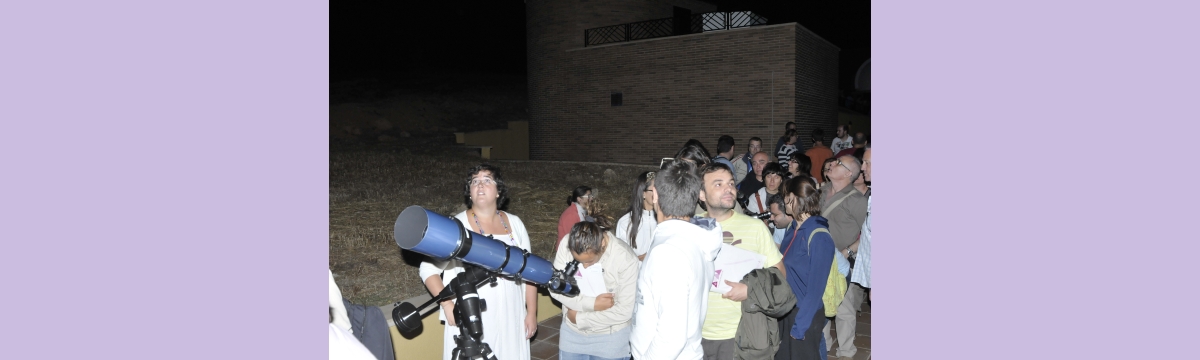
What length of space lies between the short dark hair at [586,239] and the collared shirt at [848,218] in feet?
6.43

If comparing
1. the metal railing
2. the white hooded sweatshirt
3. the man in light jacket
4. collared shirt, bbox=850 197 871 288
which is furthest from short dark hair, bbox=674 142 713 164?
the metal railing

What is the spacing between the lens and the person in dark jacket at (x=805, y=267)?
3748 millimetres

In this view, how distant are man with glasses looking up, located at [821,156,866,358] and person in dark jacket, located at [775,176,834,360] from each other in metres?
0.76

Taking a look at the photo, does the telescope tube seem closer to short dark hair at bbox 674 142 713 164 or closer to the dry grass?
short dark hair at bbox 674 142 713 164

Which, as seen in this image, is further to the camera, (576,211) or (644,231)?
(576,211)

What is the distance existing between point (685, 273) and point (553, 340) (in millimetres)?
3621

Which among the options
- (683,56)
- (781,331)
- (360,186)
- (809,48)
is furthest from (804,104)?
(781,331)

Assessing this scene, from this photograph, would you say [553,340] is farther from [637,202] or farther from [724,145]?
[724,145]

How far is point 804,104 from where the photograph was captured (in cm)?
1672

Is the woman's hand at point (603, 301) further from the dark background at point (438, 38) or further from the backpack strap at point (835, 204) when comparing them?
the dark background at point (438, 38)

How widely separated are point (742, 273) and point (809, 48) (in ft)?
48.0

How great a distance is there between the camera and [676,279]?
2.60m

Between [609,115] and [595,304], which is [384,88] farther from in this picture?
[595,304]

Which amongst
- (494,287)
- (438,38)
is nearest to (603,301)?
(494,287)
